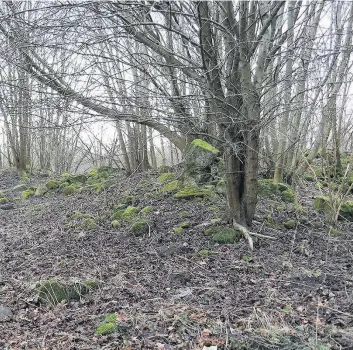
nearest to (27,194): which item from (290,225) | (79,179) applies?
(79,179)

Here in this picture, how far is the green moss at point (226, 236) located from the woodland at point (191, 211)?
0.02 m

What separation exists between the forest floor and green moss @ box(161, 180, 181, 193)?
56 cm

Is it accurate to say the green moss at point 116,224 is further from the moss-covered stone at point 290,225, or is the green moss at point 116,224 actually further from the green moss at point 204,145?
the moss-covered stone at point 290,225

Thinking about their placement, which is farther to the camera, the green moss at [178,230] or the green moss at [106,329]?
the green moss at [178,230]

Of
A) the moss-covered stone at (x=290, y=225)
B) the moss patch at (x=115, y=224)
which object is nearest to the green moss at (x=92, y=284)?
the moss patch at (x=115, y=224)

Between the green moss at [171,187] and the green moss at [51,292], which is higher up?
the green moss at [171,187]

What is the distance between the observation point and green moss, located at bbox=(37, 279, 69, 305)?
12.1 ft

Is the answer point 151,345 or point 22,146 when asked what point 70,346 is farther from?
point 22,146

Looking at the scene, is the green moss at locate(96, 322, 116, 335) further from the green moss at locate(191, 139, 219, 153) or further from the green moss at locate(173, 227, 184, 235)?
the green moss at locate(191, 139, 219, 153)

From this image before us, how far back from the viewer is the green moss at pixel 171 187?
7.07 m

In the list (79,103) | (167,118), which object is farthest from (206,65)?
(79,103)

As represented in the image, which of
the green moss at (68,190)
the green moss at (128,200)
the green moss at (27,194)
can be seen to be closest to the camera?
the green moss at (128,200)

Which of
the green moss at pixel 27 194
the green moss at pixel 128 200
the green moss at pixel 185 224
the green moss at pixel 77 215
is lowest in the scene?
the green moss at pixel 185 224

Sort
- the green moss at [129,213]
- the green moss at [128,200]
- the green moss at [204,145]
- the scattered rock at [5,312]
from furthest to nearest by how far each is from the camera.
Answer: the green moss at [204,145] < the green moss at [128,200] < the green moss at [129,213] < the scattered rock at [5,312]
